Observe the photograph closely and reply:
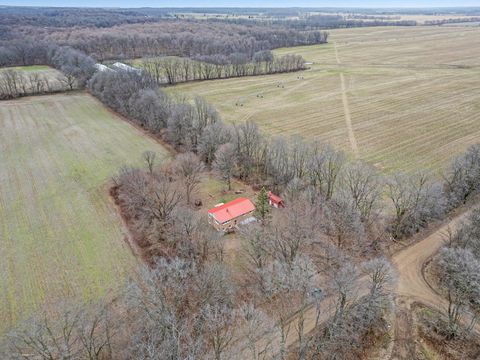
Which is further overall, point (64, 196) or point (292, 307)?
point (64, 196)

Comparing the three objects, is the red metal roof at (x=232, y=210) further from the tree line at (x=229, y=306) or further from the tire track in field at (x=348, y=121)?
the tire track in field at (x=348, y=121)

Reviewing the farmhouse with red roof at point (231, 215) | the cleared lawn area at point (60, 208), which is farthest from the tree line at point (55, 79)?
the farmhouse with red roof at point (231, 215)

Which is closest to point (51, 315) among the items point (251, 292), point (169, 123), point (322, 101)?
point (251, 292)

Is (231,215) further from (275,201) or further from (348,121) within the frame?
(348,121)

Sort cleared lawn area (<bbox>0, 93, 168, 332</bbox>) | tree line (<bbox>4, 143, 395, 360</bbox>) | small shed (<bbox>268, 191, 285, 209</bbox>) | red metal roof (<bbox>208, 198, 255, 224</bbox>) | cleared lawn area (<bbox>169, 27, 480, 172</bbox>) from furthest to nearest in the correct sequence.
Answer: cleared lawn area (<bbox>169, 27, 480, 172</bbox>) → small shed (<bbox>268, 191, 285, 209</bbox>) → red metal roof (<bbox>208, 198, 255, 224</bbox>) → cleared lawn area (<bbox>0, 93, 168, 332</bbox>) → tree line (<bbox>4, 143, 395, 360</bbox>)

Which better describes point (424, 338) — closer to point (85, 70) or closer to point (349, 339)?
point (349, 339)

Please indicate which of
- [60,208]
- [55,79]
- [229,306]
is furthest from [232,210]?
[55,79]

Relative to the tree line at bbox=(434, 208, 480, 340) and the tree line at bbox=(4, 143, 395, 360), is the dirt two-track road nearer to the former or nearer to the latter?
the tree line at bbox=(4, 143, 395, 360)

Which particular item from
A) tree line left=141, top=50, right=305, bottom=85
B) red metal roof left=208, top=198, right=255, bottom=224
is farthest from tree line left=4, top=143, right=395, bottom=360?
tree line left=141, top=50, right=305, bottom=85
